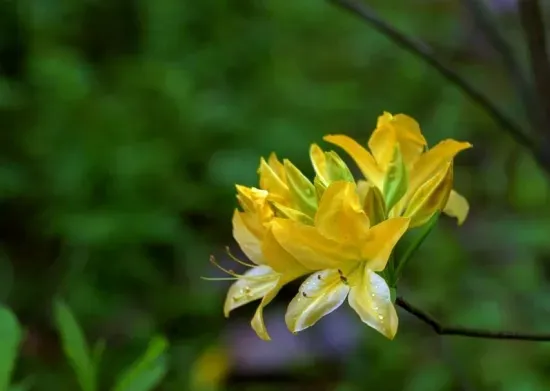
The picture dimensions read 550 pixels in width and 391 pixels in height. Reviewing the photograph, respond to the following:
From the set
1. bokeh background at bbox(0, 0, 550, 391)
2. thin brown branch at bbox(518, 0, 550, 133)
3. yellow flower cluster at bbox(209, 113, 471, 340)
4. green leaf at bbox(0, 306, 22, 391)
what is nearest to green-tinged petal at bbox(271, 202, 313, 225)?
yellow flower cluster at bbox(209, 113, 471, 340)

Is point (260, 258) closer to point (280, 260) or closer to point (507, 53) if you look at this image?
point (280, 260)

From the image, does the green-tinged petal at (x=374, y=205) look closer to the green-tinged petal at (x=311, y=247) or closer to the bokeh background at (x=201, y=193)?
the green-tinged petal at (x=311, y=247)

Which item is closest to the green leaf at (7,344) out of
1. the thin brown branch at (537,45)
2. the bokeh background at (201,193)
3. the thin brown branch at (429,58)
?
the thin brown branch at (429,58)

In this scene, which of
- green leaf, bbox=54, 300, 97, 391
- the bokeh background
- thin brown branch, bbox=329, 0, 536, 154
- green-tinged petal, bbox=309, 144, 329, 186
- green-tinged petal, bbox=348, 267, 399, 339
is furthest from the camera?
the bokeh background

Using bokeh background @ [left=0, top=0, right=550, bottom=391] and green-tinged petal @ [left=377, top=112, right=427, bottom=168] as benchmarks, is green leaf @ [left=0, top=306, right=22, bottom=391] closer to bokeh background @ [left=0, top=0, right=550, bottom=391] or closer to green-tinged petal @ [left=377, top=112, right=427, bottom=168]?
green-tinged petal @ [left=377, top=112, right=427, bottom=168]

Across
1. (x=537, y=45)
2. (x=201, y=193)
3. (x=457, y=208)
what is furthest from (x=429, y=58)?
(x=201, y=193)

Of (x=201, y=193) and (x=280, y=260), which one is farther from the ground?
(x=280, y=260)

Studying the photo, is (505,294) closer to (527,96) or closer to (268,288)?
(527,96)
